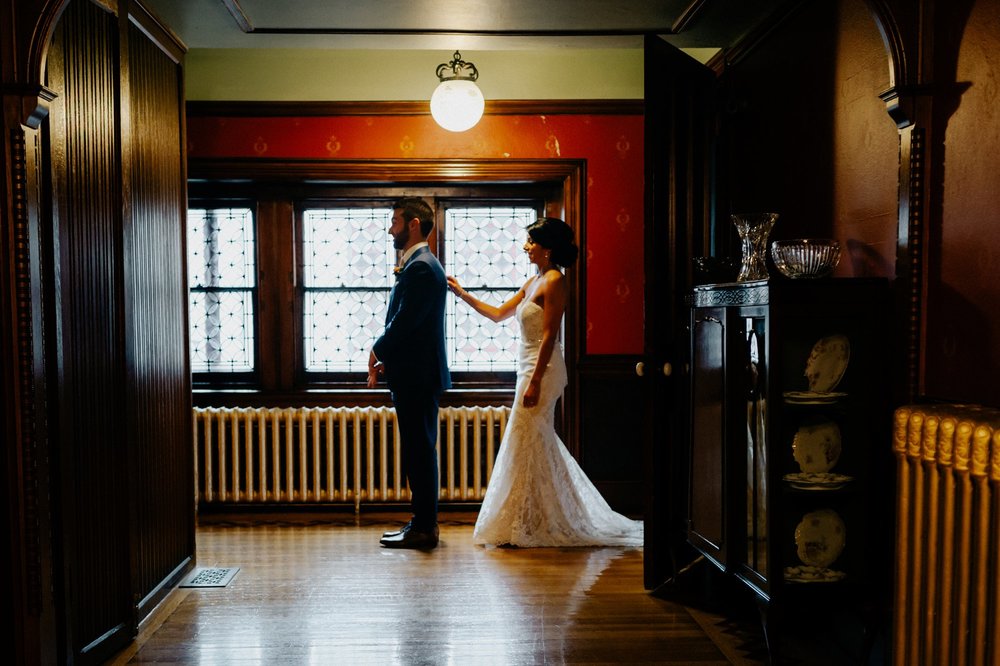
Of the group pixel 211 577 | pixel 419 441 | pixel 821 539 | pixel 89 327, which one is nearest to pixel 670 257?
pixel 821 539

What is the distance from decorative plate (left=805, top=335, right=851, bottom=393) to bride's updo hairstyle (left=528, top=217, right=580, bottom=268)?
211 centimetres

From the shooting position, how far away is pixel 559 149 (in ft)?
17.8

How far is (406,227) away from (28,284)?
2.33 metres

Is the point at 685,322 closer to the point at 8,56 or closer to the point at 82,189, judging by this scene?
the point at 82,189

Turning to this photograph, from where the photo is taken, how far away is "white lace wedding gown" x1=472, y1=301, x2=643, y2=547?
15.2 feet

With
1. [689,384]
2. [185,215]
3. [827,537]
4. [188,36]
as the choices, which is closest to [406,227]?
[185,215]

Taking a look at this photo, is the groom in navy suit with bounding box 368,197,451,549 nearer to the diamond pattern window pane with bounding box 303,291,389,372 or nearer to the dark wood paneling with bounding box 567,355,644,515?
the diamond pattern window pane with bounding box 303,291,389,372

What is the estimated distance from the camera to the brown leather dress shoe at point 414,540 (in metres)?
4.61

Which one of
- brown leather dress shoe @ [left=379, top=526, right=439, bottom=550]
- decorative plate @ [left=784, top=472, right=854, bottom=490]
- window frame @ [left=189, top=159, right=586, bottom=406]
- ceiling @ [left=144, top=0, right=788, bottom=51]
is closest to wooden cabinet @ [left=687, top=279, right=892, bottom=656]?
decorative plate @ [left=784, top=472, right=854, bottom=490]

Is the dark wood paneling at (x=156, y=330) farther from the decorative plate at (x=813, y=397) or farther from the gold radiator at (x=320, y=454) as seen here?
Answer: the decorative plate at (x=813, y=397)

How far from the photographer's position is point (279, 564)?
14.1 ft

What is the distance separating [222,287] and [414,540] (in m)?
2.21

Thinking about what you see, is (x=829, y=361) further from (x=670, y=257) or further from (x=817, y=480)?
(x=670, y=257)

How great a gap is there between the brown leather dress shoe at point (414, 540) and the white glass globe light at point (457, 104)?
233 cm
